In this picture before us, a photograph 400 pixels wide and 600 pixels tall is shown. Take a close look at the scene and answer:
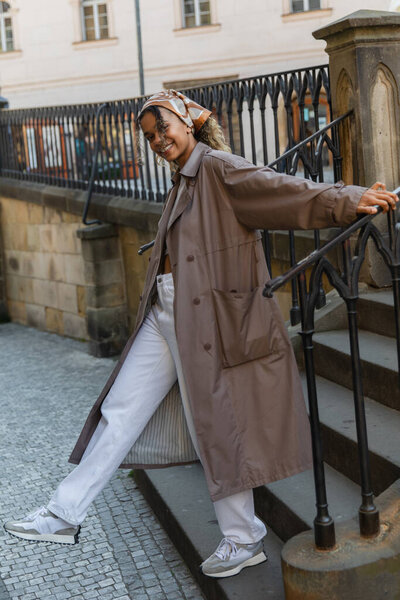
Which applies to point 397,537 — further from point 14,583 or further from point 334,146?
point 334,146

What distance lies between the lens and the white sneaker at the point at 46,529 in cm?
356

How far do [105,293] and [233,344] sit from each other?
6.49 metres

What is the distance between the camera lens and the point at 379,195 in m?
3.06

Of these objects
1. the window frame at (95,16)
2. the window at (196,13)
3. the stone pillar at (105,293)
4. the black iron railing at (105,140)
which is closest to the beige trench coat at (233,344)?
the black iron railing at (105,140)

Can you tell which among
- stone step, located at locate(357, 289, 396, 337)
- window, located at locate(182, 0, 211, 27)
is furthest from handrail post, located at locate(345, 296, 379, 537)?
window, located at locate(182, 0, 211, 27)

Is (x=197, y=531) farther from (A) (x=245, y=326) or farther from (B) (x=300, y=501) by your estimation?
(A) (x=245, y=326)

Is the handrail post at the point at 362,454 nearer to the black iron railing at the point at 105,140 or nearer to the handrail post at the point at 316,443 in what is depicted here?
the handrail post at the point at 316,443

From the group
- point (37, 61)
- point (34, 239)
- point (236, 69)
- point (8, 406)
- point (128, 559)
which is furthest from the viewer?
point (37, 61)

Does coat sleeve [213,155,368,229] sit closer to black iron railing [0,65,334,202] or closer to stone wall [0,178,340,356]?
black iron railing [0,65,334,202]

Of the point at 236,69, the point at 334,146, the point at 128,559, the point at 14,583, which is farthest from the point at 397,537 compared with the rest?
the point at 236,69

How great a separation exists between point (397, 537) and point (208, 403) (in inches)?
30.9

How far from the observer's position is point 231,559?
3521 mm

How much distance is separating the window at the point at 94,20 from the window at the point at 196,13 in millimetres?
2478

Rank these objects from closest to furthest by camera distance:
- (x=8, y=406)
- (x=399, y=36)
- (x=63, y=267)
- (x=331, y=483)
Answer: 1. (x=331, y=483)
2. (x=399, y=36)
3. (x=8, y=406)
4. (x=63, y=267)
